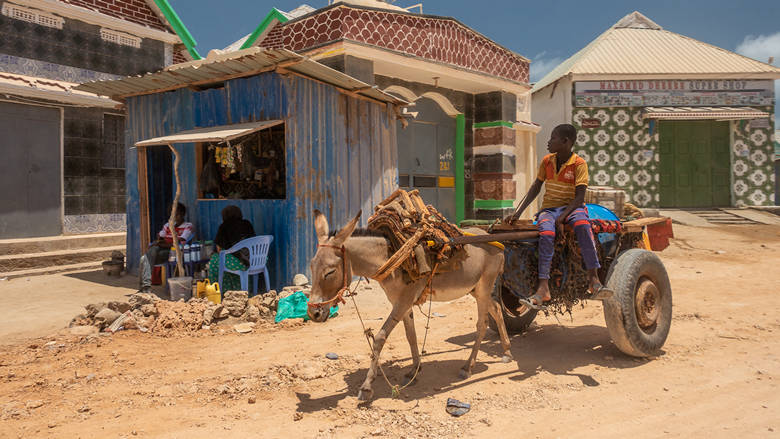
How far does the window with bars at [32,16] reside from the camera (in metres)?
10.2

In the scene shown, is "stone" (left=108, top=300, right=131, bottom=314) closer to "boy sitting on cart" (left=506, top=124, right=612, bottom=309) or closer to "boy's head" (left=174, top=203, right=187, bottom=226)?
"boy's head" (left=174, top=203, right=187, bottom=226)

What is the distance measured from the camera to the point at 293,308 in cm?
636

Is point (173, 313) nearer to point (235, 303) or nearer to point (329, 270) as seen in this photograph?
point (235, 303)

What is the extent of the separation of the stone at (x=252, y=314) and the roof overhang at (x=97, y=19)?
8918 mm

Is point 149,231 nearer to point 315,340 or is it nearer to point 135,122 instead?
point 135,122

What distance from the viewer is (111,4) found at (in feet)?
39.0

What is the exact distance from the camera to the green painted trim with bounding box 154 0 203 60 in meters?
12.6

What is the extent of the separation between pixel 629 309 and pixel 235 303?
453cm

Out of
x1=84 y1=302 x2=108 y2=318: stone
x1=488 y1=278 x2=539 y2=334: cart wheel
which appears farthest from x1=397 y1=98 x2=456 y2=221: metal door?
x1=84 y1=302 x2=108 y2=318: stone

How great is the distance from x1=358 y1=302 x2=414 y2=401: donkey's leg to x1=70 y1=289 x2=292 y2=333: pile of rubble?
3.08 m

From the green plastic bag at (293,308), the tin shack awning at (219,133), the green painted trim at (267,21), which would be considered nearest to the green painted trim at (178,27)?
the green painted trim at (267,21)

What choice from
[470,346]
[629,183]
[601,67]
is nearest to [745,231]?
[629,183]

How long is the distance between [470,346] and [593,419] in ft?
5.95

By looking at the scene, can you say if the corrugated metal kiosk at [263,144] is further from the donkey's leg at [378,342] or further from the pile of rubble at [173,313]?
the donkey's leg at [378,342]
